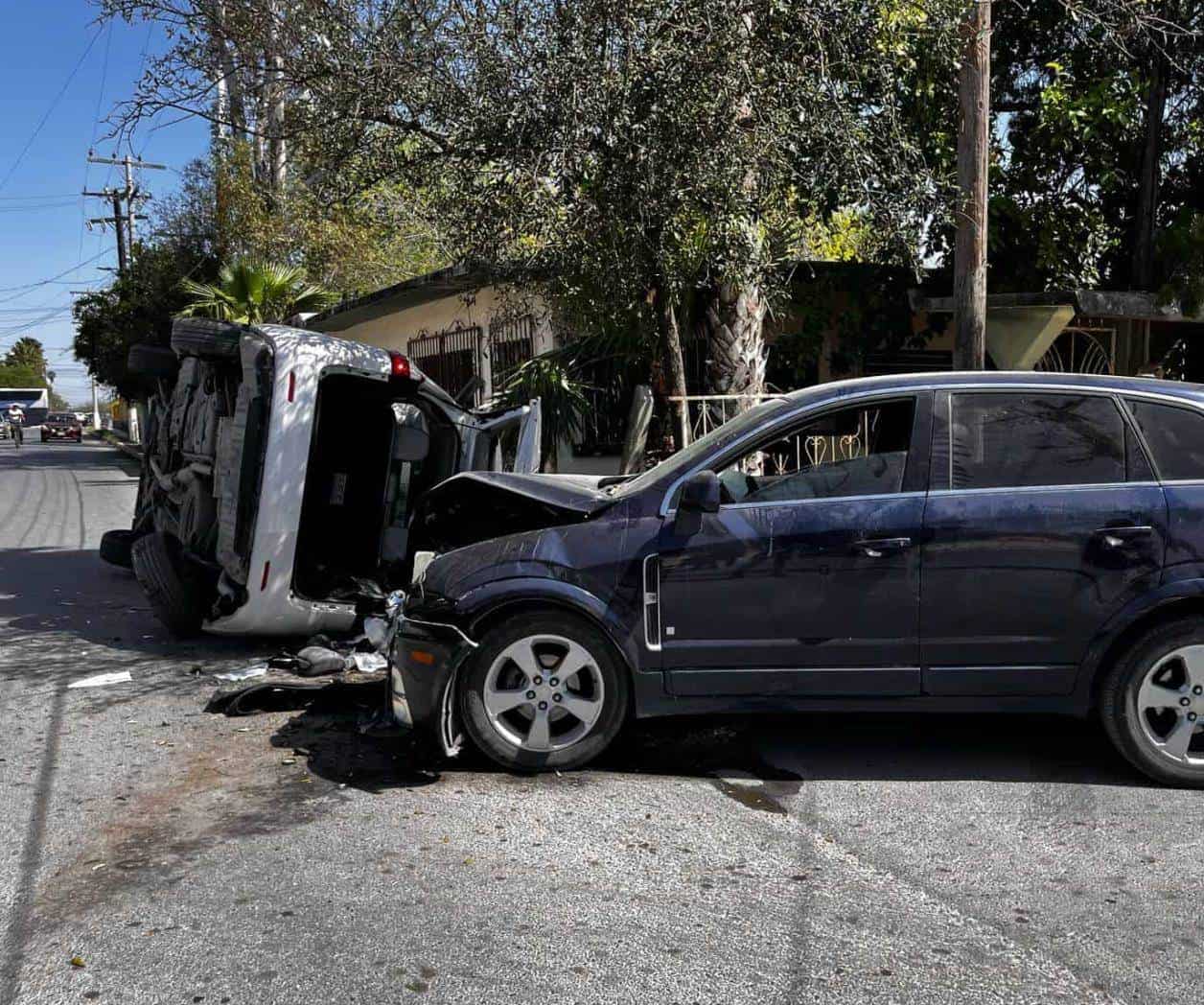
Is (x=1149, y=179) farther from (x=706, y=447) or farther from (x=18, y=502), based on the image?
Answer: (x=18, y=502)

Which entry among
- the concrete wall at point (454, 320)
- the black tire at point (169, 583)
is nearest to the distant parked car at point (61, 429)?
the concrete wall at point (454, 320)

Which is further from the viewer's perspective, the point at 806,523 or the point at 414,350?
the point at 414,350

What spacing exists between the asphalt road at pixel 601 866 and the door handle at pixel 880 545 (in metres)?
1.03

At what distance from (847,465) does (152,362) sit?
256 inches

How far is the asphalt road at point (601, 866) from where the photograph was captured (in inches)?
137

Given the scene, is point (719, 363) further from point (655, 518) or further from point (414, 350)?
point (414, 350)

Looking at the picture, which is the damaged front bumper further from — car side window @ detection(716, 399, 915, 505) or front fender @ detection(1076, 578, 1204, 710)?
front fender @ detection(1076, 578, 1204, 710)

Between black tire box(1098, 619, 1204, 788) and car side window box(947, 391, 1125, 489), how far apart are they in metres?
0.70

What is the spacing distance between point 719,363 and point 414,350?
11689mm

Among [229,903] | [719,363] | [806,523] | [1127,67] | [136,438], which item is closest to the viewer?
[229,903]

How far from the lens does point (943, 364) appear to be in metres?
14.3

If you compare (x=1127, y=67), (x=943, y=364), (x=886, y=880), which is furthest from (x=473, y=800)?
(x=1127, y=67)

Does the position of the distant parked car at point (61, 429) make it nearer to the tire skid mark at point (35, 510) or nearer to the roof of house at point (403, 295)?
the tire skid mark at point (35, 510)

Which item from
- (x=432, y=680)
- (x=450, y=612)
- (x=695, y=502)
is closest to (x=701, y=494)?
(x=695, y=502)
